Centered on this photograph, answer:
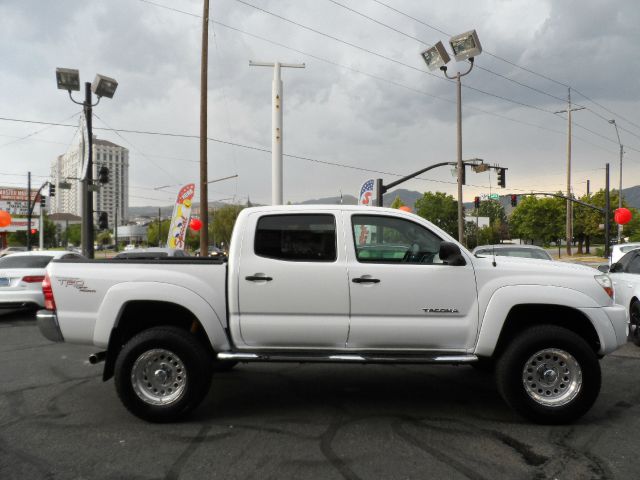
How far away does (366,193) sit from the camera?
2142 centimetres

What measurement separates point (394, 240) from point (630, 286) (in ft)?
17.3

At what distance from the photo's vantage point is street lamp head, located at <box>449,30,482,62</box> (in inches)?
944

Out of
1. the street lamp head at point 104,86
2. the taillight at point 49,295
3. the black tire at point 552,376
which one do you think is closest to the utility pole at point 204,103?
the street lamp head at point 104,86

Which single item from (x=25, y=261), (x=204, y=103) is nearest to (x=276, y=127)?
(x=204, y=103)

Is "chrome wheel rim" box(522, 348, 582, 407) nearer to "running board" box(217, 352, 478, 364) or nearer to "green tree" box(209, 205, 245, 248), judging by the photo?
"running board" box(217, 352, 478, 364)

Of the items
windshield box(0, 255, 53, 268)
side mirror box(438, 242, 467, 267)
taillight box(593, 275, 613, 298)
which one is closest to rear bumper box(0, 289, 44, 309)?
windshield box(0, 255, 53, 268)

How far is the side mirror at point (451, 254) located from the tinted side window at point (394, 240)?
0.23m

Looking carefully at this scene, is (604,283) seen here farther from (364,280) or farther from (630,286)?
(630,286)

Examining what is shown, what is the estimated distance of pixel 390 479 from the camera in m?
3.48

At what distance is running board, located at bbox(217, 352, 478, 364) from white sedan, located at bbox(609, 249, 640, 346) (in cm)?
481

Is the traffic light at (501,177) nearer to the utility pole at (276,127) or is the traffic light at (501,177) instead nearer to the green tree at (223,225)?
the utility pole at (276,127)

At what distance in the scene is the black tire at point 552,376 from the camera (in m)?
4.53

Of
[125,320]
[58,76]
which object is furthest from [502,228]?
[125,320]

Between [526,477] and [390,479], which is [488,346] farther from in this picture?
[390,479]
